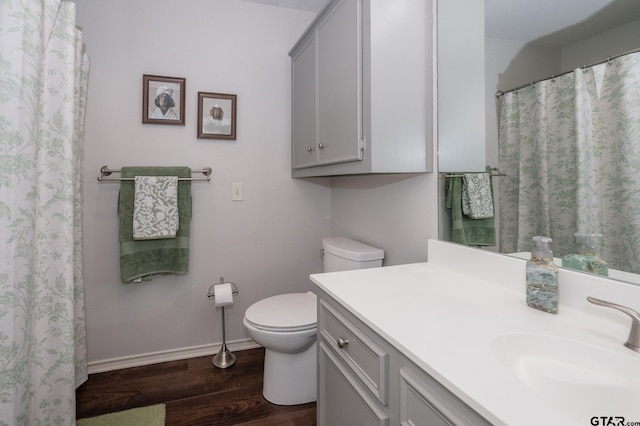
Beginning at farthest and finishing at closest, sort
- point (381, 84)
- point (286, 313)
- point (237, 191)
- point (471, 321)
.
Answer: point (237, 191), point (286, 313), point (381, 84), point (471, 321)

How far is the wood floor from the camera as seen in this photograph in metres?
1.56

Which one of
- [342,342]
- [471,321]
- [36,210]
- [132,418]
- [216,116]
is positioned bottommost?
[132,418]

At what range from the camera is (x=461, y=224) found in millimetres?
1296

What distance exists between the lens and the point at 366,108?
1257mm

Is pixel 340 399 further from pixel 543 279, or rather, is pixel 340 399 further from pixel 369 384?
pixel 543 279

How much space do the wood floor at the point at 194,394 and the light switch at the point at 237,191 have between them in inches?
41.9

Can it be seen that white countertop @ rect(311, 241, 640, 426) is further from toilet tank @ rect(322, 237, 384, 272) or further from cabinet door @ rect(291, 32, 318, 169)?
cabinet door @ rect(291, 32, 318, 169)

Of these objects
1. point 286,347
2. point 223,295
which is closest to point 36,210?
point 223,295

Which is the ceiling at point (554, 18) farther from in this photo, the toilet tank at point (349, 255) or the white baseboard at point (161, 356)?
the white baseboard at point (161, 356)

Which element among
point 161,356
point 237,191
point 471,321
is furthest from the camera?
point 237,191

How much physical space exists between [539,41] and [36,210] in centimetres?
171

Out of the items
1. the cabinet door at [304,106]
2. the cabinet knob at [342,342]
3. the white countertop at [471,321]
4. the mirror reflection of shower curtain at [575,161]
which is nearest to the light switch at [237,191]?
the cabinet door at [304,106]

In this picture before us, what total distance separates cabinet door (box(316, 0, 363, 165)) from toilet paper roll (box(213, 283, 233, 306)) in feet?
3.18

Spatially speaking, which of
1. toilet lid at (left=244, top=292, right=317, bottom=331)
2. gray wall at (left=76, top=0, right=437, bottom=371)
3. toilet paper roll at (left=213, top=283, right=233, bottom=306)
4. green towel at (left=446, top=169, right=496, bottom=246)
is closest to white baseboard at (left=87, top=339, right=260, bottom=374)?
gray wall at (left=76, top=0, right=437, bottom=371)
